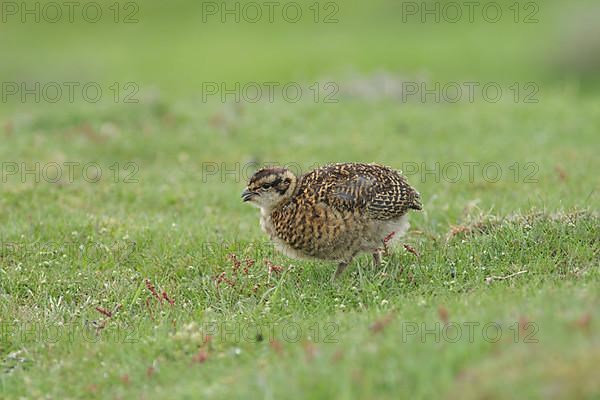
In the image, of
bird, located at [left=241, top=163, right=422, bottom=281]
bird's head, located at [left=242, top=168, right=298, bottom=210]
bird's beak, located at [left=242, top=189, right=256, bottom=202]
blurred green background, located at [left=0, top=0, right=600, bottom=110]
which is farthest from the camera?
blurred green background, located at [left=0, top=0, right=600, bottom=110]

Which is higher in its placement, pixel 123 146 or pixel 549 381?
pixel 549 381

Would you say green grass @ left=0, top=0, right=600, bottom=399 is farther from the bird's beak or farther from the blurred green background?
the blurred green background

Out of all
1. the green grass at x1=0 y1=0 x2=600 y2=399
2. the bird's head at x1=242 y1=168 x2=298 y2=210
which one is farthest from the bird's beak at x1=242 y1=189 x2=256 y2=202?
the green grass at x1=0 y1=0 x2=600 y2=399

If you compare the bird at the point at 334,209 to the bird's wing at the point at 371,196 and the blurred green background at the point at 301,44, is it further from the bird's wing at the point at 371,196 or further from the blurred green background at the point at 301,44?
the blurred green background at the point at 301,44

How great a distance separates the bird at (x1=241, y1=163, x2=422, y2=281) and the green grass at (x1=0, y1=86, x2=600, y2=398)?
0.83 ft

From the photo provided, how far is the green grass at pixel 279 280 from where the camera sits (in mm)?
5344

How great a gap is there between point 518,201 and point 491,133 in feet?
12.6

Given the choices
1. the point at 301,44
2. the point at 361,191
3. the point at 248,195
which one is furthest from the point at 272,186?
the point at 301,44

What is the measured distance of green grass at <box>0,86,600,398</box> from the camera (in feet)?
17.5

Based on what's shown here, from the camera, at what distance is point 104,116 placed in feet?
47.6

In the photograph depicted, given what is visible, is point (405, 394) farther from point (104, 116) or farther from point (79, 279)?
point (104, 116)

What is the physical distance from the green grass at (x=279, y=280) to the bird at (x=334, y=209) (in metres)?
0.25

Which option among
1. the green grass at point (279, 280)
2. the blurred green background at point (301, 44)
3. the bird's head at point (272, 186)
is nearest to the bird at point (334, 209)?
the bird's head at point (272, 186)

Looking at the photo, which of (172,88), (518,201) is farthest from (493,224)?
(172,88)
